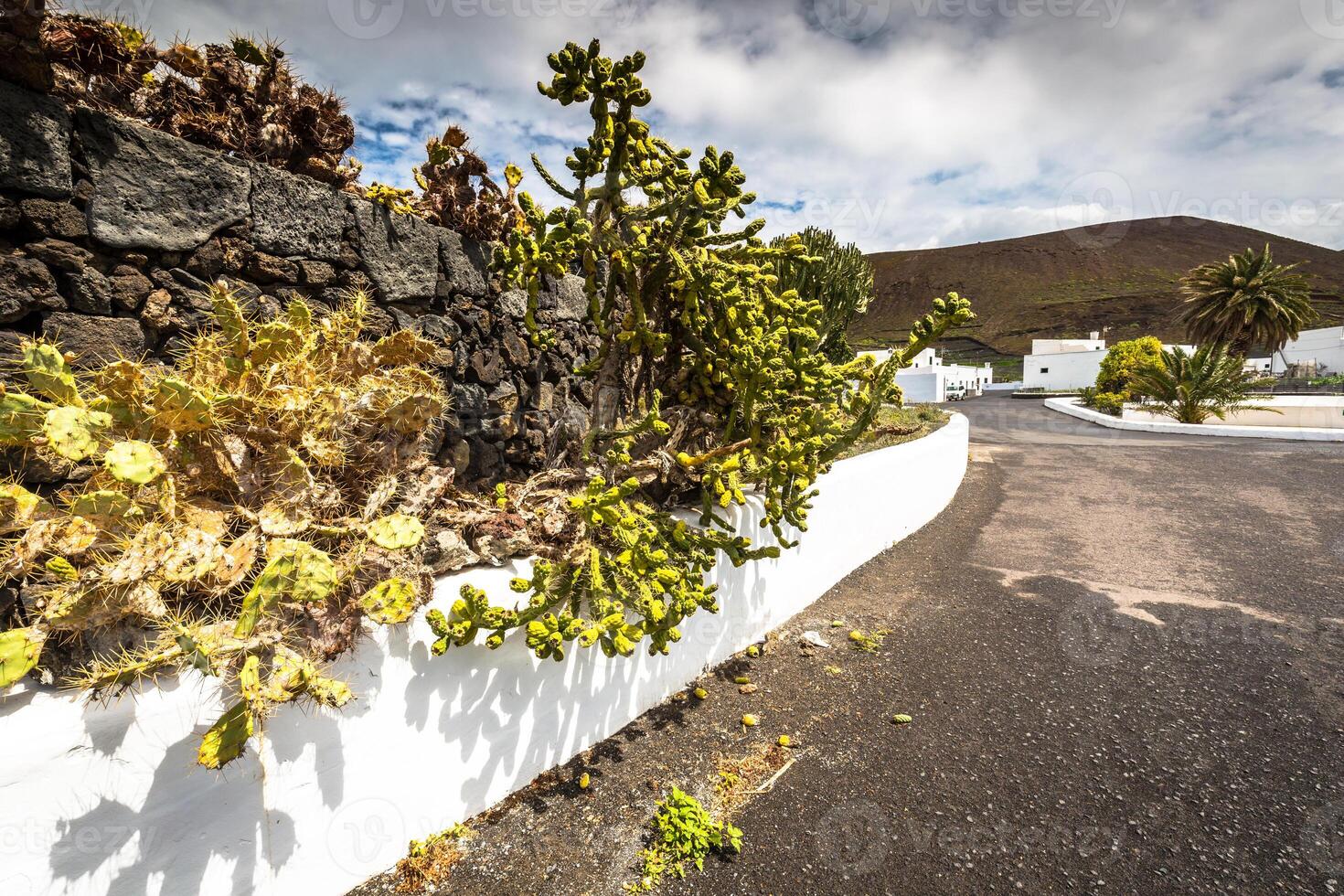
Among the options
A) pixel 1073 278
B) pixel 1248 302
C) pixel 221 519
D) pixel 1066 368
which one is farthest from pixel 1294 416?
pixel 1073 278

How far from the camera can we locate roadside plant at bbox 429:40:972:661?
84.2 inches

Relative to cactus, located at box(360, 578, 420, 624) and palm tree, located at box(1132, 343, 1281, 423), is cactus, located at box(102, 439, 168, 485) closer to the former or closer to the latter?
cactus, located at box(360, 578, 420, 624)

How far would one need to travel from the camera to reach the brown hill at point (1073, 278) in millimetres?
89188

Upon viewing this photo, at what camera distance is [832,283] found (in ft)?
23.6

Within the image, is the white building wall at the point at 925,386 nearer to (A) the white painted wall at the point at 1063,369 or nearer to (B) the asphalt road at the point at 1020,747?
(A) the white painted wall at the point at 1063,369

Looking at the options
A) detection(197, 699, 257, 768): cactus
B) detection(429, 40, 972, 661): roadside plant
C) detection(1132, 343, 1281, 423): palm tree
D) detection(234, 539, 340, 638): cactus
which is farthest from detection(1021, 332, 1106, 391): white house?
detection(197, 699, 257, 768): cactus

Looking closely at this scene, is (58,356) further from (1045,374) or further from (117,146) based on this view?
(1045,374)

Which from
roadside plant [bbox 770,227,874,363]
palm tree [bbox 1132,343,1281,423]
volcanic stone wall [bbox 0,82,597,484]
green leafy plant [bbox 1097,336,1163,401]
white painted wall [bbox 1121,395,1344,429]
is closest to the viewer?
volcanic stone wall [bbox 0,82,597,484]

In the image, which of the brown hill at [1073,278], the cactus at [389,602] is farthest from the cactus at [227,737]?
the brown hill at [1073,278]

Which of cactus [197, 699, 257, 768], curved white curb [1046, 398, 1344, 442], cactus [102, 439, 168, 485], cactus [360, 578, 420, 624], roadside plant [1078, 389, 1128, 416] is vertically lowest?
curved white curb [1046, 398, 1344, 442]

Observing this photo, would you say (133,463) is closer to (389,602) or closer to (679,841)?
(389,602)

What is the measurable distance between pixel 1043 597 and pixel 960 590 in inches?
20.2

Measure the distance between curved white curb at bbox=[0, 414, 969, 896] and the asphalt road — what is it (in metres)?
0.22

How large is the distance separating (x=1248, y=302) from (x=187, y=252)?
117 ft
